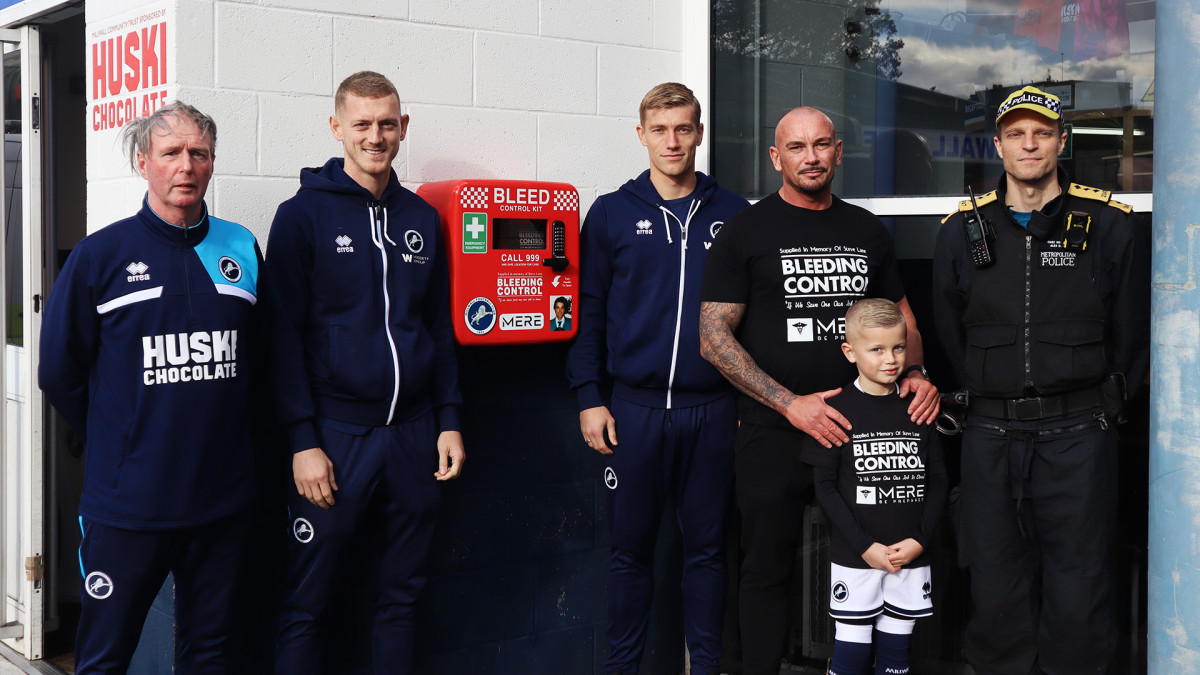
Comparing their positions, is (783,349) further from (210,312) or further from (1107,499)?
(210,312)

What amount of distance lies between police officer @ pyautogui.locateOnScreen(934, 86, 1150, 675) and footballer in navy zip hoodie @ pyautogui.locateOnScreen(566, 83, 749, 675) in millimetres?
806

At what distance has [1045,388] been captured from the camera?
10.1 feet

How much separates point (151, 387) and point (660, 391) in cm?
153

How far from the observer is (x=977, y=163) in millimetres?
3646

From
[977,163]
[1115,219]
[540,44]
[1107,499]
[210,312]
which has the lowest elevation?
[1107,499]

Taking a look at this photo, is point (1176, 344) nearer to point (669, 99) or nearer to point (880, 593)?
point (880, 593)

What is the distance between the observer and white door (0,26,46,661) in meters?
4.07

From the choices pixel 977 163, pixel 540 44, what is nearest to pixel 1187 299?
pixel 977 163

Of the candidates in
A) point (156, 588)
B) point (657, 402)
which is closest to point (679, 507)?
point (657, 402)

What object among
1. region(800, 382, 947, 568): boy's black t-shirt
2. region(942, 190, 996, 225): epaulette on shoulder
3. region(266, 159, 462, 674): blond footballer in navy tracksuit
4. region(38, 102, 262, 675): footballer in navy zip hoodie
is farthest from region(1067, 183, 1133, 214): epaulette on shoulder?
region(38, 102, 262, 675): footballer in navy zip hoodie

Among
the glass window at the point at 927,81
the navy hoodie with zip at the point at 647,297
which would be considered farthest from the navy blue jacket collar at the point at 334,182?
the glass window at the point at 927,81

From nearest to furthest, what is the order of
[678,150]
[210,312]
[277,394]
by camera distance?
1. [210,312]
2. [277,394]
3. [678,150]

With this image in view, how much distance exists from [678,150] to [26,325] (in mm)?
2452

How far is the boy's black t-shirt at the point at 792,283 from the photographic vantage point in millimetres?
3338
